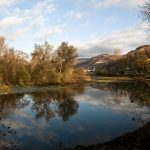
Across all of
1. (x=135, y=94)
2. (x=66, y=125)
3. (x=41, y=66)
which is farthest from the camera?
(x=41, y=66)

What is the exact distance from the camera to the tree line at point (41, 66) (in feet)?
220

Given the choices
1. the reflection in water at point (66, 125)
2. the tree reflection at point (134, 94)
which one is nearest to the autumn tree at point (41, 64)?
the tree reflection at point (134, 94)

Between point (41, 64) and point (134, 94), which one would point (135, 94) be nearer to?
point (134, 94)

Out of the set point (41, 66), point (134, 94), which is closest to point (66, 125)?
point (134, 94)

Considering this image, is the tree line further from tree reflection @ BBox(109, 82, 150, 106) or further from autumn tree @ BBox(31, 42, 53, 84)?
tree reflection @ BBox(109, 82, 150, 106)

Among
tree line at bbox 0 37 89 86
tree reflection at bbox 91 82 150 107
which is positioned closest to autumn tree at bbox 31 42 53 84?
tree line at bbox 0 37 89 86

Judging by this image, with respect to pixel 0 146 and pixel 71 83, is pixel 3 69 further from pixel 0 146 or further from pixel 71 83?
pixel 0 146

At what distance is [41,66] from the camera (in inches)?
3098

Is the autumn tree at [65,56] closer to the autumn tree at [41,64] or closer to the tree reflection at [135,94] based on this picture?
the autumn tree at [41,64]

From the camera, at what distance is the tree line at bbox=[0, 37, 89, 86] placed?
220 feet

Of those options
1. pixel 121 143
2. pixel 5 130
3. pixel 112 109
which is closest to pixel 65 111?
pixel 112 109

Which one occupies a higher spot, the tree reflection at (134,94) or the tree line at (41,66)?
the tree line at (41,66)

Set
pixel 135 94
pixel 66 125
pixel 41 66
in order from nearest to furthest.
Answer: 1. pixel 66 125
2. pixel 135 94
3. pixel 41 66

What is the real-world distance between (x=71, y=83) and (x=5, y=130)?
184 feet
